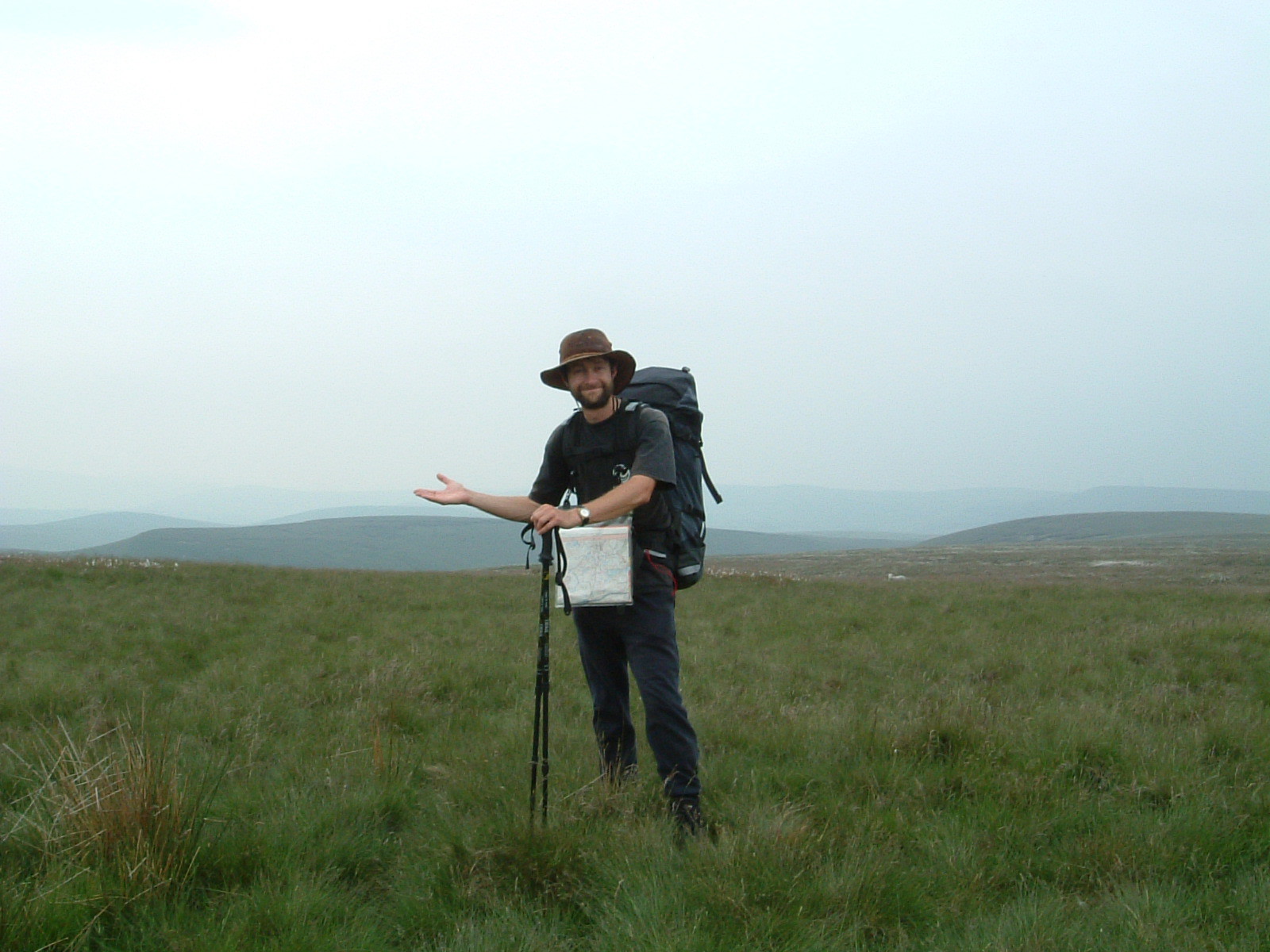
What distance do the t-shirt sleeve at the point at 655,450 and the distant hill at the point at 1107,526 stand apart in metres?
107

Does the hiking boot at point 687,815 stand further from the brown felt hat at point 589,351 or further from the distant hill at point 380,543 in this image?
the distant hill at point 380,543

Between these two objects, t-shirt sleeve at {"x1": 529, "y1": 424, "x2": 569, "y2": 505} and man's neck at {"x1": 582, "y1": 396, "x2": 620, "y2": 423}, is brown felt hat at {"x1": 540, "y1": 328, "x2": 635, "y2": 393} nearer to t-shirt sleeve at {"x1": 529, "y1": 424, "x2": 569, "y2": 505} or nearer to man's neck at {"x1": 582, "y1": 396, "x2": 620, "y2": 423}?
man's neck at {"x1": 582, "y1": 396, "x2": 620, "y2": 423}

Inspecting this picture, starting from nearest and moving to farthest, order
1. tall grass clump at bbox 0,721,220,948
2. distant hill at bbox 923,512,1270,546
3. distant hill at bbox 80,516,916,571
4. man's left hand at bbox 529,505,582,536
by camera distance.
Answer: tall grass clump at bbox 0,721,220,948 → man's left hand at bbox 529,505,582,536 → distant hill at bbox 80,516,916,571 → distant hill at bbox 923,512,1270,546

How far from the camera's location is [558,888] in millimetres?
3201

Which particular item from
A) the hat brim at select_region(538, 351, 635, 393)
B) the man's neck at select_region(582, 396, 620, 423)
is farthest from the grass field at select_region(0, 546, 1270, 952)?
the hat brim at select_region(538, 351, 635, 393)

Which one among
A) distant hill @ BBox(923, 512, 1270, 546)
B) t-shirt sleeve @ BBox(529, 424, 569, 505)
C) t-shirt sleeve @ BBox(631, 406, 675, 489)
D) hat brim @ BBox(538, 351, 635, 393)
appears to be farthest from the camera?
distant hill @ BBox(923, 512, 1270, 546)

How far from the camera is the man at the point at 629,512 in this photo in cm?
372

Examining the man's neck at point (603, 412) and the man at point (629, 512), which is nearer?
the man at point (629, 512)

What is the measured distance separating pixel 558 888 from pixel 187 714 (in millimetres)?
4017

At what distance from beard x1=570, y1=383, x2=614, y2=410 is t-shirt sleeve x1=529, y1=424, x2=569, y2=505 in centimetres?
30

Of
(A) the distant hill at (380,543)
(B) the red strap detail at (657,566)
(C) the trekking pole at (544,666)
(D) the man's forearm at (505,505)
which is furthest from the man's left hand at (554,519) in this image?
(A) the distant hill at (380,543)

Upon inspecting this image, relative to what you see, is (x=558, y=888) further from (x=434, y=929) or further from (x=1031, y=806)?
(x=1031, y=806)

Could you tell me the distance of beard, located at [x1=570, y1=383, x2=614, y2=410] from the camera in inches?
154

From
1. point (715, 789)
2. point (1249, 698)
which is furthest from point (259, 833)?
point (1249, 698)
